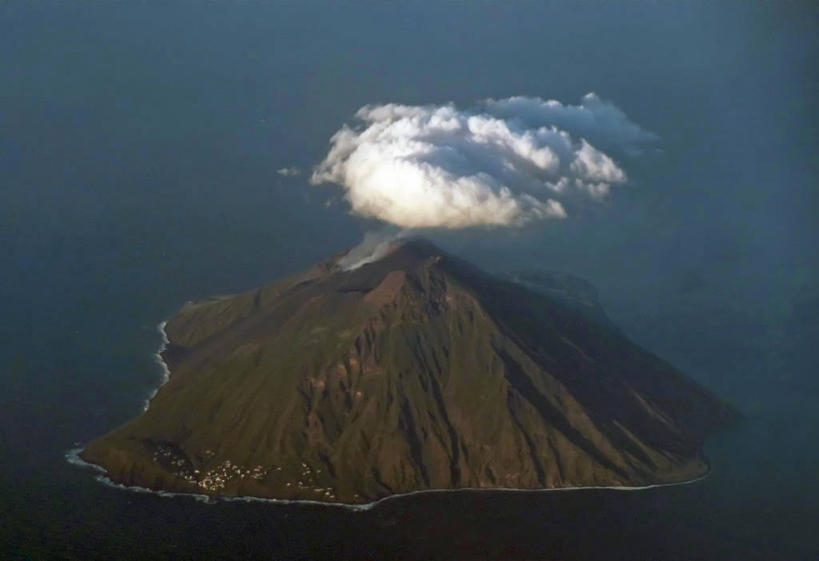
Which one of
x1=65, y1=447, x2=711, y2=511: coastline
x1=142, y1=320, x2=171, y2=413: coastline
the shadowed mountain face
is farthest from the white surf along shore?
x1=142, y1=320, x2=171, y2=413: coastline

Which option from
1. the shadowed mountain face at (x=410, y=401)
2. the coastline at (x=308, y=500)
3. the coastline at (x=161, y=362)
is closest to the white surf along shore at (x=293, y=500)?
the coastline at (x=308, y=500)

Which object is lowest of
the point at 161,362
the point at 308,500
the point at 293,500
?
the point at 308,500

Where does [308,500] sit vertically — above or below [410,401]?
below

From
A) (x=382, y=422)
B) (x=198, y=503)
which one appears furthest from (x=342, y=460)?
(x=198, y=503)

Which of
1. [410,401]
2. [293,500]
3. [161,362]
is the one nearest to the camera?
[293,500]

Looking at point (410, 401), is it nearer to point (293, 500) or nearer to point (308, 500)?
point (308, 500)

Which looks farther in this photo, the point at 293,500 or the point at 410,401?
the point at 410,401

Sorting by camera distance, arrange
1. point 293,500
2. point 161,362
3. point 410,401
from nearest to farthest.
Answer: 1. point 293,500
2. point 410,401
3. point 161,362

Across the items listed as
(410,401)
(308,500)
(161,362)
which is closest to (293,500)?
(308,500)

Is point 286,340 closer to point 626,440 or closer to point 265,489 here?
point 265,489
